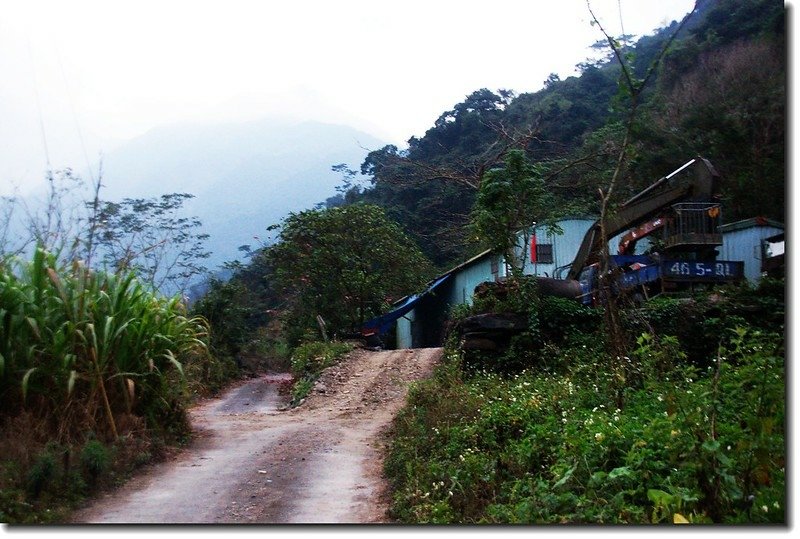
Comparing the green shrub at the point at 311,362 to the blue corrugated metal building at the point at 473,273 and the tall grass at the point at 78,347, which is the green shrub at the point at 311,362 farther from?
the tall grass at the point at 78,347

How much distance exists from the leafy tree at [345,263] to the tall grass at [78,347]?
11.0m

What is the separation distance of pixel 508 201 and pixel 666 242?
2834mm

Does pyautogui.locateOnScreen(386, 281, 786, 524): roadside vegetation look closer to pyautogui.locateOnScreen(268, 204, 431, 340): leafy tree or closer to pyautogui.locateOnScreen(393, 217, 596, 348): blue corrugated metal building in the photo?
pyautogui.locateOnScreen(393, 217, 596, 348): blue corrugated metal building

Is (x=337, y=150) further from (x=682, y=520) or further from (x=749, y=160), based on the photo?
(x=682, y=520)

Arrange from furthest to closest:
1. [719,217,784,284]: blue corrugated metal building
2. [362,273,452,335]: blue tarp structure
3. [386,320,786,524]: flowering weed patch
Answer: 1. [362,273,452,335]: blue tarp structure
2. [719,217,784,284]: blue corrugated metal building
3. [386,320,786,524]: flowering weed patch

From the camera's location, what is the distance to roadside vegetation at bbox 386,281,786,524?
3471 millimetres

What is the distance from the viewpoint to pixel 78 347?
5750 millimetres

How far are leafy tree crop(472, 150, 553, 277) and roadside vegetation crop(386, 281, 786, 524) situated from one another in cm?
309

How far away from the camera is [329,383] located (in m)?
12.5

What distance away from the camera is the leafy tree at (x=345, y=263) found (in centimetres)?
1766

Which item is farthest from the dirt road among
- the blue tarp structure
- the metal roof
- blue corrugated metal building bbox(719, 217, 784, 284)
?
the blue tarp structure

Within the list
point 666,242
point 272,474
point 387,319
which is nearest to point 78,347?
point 272,474

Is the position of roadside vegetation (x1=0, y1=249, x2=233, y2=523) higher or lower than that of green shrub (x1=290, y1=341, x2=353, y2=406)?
higher

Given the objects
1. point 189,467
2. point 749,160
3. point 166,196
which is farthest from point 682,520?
point 166,196
